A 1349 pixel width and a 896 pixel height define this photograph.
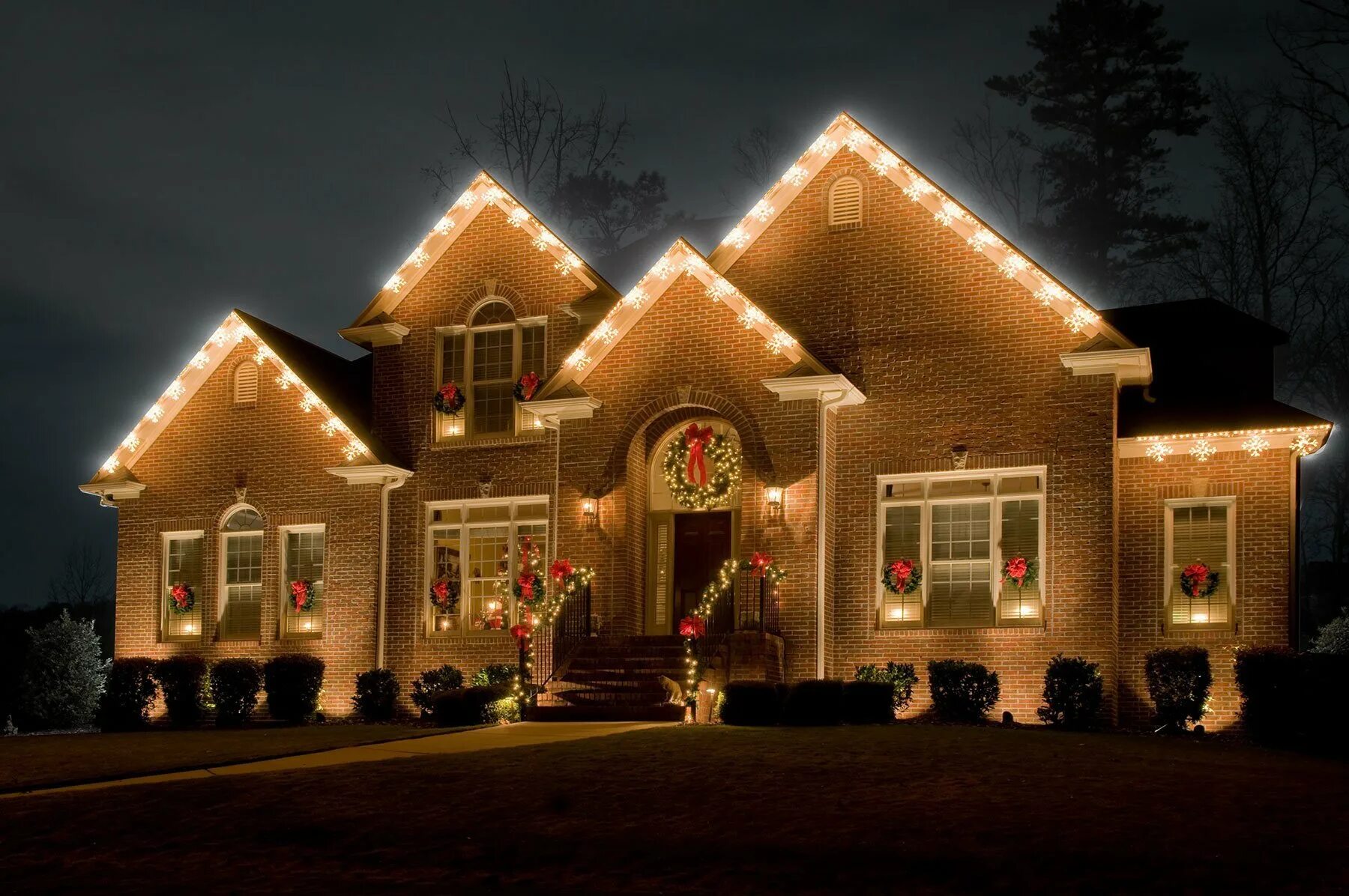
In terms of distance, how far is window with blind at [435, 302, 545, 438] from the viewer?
2447 cm

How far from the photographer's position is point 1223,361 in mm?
22781

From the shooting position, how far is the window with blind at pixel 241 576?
25.3 meters

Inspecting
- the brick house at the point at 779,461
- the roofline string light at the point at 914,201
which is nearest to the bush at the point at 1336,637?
the brick house at the point at 779,461

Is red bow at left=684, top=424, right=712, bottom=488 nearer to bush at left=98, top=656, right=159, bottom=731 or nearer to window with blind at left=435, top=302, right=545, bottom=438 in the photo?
window with blind at left=435, top=302, right=545, bottom=438

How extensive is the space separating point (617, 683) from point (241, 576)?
855 centimetres

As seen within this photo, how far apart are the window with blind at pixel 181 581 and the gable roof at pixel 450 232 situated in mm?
4832

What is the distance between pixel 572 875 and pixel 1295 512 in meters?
13.9

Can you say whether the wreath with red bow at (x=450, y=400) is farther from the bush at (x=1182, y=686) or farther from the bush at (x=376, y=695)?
the bush at (x=1182, y=686)

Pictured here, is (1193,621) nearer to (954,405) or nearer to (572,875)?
→ (954,405)

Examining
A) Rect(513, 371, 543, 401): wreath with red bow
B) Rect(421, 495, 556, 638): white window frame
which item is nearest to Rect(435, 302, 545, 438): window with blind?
Rect(513, 371, 543, 401): wreath with red bow

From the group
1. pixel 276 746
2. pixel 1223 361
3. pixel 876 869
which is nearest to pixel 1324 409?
pixel 1223 361

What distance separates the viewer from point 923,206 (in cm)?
2177

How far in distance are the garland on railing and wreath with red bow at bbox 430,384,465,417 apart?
5644mm

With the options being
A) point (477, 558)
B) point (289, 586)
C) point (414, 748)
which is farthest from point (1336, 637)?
point (289, 586)
